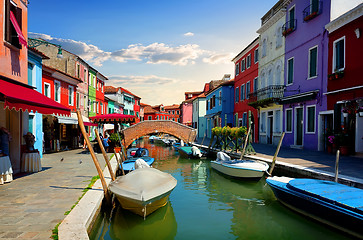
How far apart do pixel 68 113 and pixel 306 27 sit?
14001 millimetres

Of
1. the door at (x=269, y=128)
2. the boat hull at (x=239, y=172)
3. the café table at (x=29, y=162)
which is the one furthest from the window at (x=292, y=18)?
the café table at (x=29, y=162)

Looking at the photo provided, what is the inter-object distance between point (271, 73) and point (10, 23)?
17.1 metres

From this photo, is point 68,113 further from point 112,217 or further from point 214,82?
point 214,82

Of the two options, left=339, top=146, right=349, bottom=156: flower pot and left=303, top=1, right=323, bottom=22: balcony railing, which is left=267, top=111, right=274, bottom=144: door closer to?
left=303, top=1, right=323, bottom=22: balcony railing

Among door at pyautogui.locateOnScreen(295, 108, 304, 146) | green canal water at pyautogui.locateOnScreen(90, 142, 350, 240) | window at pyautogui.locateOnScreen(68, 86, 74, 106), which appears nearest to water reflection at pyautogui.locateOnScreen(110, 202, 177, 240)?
green canal water at pyautogui.locateOnScreen(90, 142, 350, 240)

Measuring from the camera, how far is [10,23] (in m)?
8.41

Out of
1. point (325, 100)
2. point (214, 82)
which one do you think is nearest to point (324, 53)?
point (325, 100)

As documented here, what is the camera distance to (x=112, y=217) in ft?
21.7

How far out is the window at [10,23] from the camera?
8.22 m

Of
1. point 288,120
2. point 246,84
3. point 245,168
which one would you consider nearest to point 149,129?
point 246,84

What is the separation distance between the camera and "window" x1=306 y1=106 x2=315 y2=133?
50.9 feet

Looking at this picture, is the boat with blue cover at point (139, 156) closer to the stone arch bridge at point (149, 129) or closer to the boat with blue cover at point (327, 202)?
the boat with blue cover at point (327, 202)

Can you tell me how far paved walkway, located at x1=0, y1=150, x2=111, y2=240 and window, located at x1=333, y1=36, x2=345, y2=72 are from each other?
12267 mm

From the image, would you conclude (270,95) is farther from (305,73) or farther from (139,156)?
(139,156)
